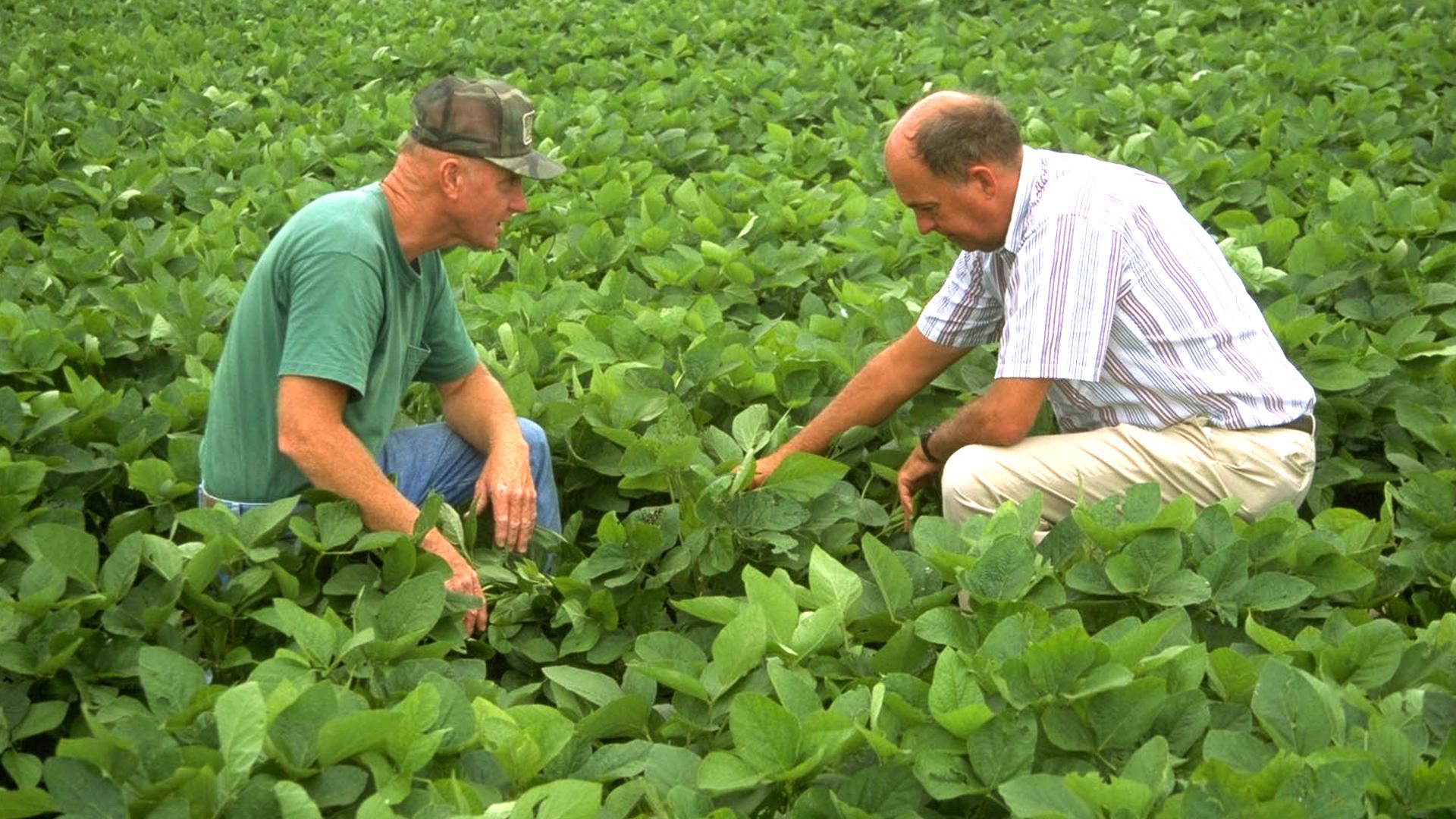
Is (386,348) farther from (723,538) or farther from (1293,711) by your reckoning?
(1293,711)

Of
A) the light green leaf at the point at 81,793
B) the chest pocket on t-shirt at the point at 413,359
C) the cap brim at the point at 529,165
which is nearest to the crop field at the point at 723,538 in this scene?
the light green leaf at the point at 81,793

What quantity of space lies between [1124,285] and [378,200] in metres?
1.66

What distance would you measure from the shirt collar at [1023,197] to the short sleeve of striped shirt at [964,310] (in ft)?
0.72

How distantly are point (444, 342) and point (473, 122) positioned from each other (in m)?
0.56

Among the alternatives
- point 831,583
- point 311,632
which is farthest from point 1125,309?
point 311,632

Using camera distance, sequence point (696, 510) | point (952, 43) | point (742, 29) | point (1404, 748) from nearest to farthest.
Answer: point (1404, 748) → point (696, 510) → point (952, 43) → point (742, 29)

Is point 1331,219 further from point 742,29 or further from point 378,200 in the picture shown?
point 742,29

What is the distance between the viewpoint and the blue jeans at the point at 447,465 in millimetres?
3658

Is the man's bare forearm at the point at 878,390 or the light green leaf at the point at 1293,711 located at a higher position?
the light green leaf at the point at 1293,711

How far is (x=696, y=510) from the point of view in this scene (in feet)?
10.8

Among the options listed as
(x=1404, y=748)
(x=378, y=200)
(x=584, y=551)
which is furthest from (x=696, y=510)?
(x=1404, y=748)

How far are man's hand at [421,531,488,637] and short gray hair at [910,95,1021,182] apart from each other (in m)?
1.36

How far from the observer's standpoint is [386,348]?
11.0ft

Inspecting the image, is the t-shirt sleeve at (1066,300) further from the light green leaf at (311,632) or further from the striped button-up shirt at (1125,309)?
the light green leaf at (311,632)
